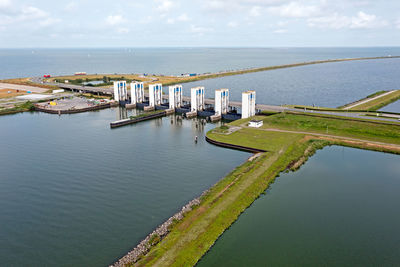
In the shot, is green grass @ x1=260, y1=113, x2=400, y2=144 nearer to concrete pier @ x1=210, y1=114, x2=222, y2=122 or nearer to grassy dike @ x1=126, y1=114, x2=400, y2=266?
grassy dike @ x1=126, y1=114, x2=400, y2=266

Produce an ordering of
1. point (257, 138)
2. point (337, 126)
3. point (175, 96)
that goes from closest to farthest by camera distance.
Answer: point (257, 138)
point (337, 126)
point (175, 96)

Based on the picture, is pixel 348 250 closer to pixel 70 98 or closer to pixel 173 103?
pixel 173 103

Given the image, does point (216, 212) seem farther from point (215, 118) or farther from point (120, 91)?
point (120, 91)

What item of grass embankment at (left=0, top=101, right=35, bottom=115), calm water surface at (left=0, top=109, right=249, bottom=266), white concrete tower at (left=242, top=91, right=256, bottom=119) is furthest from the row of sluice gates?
grass embankment at (left=0, top=101, right=35, bottom=115)

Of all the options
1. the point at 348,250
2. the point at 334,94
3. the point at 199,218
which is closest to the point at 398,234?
the point at 348,250

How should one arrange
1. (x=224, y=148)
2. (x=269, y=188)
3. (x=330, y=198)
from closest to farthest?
(x=330, y=198), (x=269, y=188), (x=224, y=148)

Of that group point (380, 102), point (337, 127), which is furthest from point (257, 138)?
point (380, 102)

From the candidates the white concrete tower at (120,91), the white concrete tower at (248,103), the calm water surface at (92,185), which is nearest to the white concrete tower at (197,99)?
the calm water surface at (92,185)
